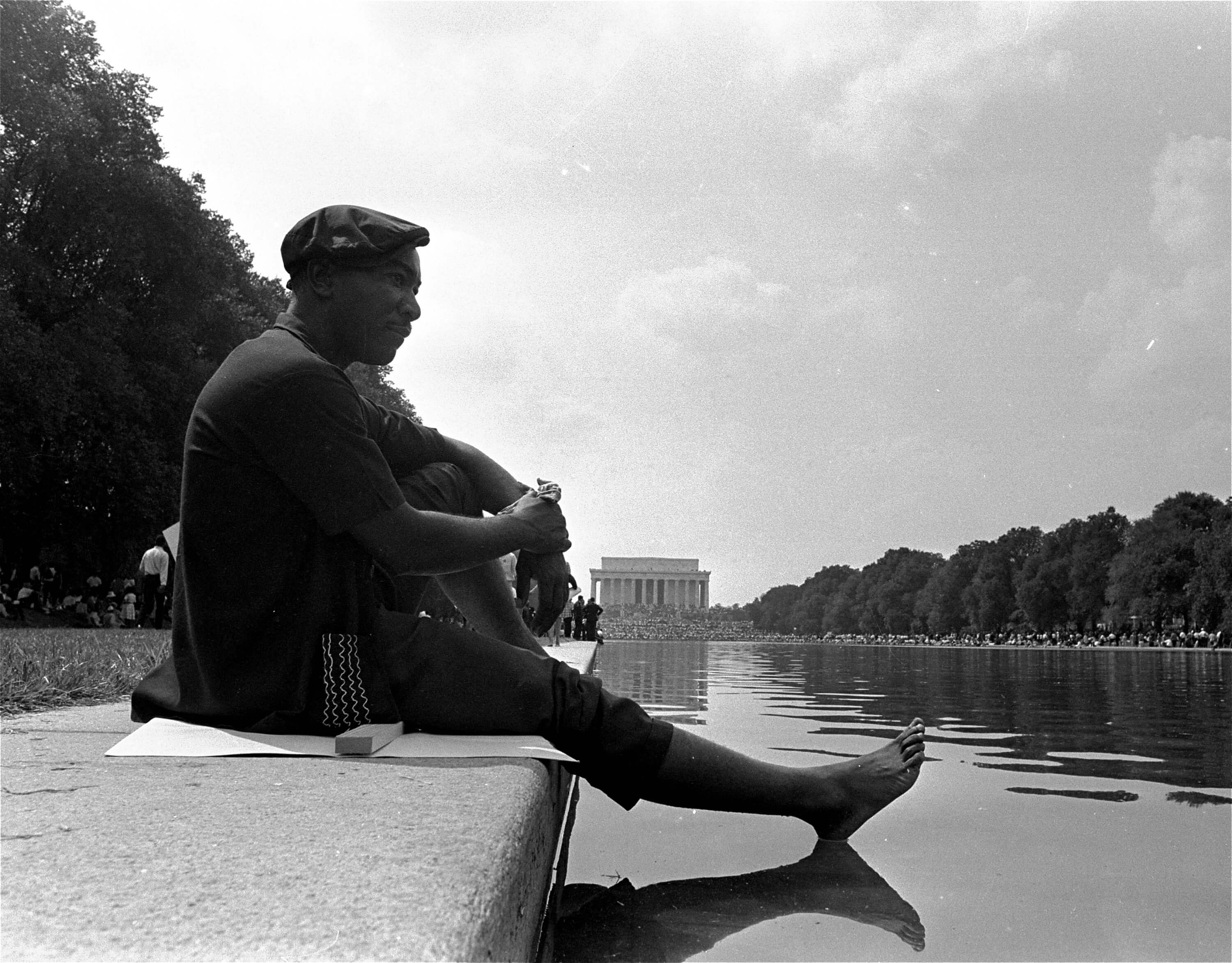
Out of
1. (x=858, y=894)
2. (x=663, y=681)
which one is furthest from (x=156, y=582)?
(x=858, y=894)

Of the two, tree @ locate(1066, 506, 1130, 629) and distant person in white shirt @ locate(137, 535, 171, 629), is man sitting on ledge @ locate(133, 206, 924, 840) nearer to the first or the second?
distant person in white shirt @ locate(137, 535, 171, 629)

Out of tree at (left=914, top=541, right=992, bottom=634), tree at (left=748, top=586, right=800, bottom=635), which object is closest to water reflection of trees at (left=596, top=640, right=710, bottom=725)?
tree at (left=914, top=541, right=992, bottom=634)

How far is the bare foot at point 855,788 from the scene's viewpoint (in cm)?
356

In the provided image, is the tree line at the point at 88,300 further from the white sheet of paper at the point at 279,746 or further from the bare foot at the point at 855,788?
the bare foot at the point at 855,788

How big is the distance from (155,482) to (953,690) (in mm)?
18817

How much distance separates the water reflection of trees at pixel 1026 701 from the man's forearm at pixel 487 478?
131 inches

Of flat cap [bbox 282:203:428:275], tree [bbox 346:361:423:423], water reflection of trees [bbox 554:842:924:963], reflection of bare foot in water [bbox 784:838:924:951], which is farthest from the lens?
tree [bbox 346:361:423:423]

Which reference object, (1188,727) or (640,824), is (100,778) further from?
(1188,727)

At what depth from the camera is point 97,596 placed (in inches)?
1259

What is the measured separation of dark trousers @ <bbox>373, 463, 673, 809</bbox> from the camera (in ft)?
10.1

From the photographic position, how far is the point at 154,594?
2300 centimetres

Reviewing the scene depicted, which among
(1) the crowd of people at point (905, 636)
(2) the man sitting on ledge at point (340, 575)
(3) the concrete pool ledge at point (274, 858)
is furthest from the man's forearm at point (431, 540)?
(1) the crowd of people at point (905, 636)

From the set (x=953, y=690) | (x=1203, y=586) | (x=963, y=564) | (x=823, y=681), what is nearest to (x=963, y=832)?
(x=953, y=690)

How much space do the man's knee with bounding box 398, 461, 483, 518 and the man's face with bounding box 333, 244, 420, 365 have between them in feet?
1.25
